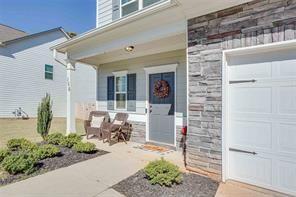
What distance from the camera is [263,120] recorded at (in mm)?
3199

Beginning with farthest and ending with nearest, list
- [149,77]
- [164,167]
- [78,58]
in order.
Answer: [78,58] → [149,77] → [164,167]

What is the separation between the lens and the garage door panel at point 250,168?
316 centimetres

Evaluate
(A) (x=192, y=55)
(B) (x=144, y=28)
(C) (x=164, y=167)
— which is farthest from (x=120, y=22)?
(C) (x=164, y=167)

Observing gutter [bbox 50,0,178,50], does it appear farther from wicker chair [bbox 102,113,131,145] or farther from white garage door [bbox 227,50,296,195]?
wicker chair [bbox 102,113,131,145]

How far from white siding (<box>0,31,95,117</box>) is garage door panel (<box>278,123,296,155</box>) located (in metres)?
10.9

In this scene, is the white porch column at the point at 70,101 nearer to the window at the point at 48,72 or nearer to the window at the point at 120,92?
the window at the point at 120,92

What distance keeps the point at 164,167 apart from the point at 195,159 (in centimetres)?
80

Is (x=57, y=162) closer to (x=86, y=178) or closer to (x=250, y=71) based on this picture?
(x=86, y=178)

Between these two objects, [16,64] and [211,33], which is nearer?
[211,33]

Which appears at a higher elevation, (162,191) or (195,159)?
(195,159)

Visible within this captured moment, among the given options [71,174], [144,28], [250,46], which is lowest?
[71,174]

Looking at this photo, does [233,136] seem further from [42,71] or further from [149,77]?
[42,71]

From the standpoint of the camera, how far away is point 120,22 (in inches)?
189

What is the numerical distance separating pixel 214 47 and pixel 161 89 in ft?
8.87
